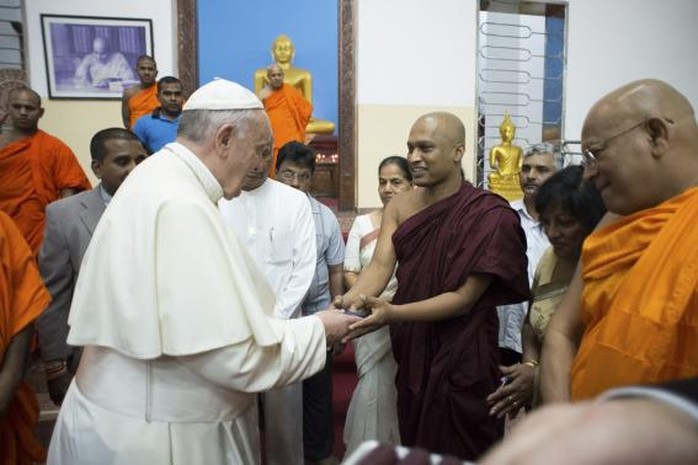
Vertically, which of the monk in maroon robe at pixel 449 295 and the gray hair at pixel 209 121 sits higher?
the gray hair at pixel 209 121

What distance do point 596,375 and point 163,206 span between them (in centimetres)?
113

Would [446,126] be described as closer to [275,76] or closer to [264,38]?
[275,76]

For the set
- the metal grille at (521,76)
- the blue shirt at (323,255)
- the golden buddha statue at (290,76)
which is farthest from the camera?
the metal grille at (521,76)

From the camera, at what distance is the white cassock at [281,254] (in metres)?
2.80

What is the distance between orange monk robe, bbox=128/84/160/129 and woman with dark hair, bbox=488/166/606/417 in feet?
14.8

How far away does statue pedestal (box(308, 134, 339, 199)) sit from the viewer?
7.50 m

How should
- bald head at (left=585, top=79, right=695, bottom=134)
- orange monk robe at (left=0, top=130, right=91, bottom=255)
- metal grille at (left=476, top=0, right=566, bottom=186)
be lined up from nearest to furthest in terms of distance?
bald head at (left=585, top=79, right=695, bottom=134)
orange monk robe at (left=0, top=130, right=91, bottom=255)
metal grille at (left=476, top=0, right=566, bottom=186)

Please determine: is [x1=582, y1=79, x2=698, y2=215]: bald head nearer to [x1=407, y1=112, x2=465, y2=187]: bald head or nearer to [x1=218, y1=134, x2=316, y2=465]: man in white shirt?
[x1=407, y1=112, x2=465, y2=187]: bald head

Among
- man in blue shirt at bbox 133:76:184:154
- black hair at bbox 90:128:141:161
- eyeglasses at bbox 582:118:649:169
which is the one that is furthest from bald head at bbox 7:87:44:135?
eyeglasses at bbox 582:118:649:169

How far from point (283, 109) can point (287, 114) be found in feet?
0.24

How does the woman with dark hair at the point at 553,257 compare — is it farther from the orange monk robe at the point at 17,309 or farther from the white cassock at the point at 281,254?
the orange monk robe at the point at 17,309

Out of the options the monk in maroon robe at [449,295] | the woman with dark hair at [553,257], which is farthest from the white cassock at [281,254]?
the woman with dark hair at [553,257]

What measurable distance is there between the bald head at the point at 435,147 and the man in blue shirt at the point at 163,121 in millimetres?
2983

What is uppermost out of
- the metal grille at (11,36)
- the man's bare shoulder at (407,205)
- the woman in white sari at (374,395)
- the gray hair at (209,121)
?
the metal grille at (11,36)
